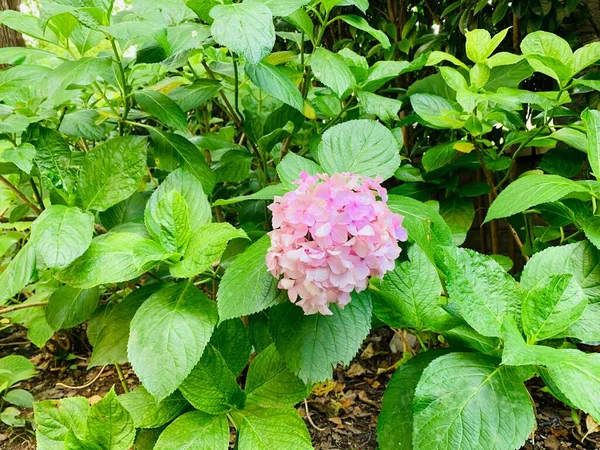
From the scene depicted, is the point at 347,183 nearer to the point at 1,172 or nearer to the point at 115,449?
the point at 115,449

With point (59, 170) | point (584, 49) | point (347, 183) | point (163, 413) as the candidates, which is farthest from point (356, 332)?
point (584, 49)

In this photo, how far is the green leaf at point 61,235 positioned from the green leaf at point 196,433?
0.98ft

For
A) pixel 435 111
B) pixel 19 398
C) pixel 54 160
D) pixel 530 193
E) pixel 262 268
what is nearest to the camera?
pixel 262 268

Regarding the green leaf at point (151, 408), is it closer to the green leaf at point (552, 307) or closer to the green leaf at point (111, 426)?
the green leaf at point (111, 426)

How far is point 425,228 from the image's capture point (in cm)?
73

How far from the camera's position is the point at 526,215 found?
1.15m

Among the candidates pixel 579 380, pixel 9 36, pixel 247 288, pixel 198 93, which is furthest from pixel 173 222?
pixel 9 36

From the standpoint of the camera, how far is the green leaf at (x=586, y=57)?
93 centimetres

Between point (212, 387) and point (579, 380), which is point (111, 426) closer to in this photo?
point (212, 387)

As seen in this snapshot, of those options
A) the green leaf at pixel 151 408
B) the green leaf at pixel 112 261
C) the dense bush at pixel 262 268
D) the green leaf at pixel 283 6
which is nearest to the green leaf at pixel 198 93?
the dense bush at pixel 262 268

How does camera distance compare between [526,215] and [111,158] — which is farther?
[526,215]

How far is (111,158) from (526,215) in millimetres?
970

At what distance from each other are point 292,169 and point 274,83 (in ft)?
0.59

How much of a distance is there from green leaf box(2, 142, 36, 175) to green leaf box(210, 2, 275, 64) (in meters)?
0.44
